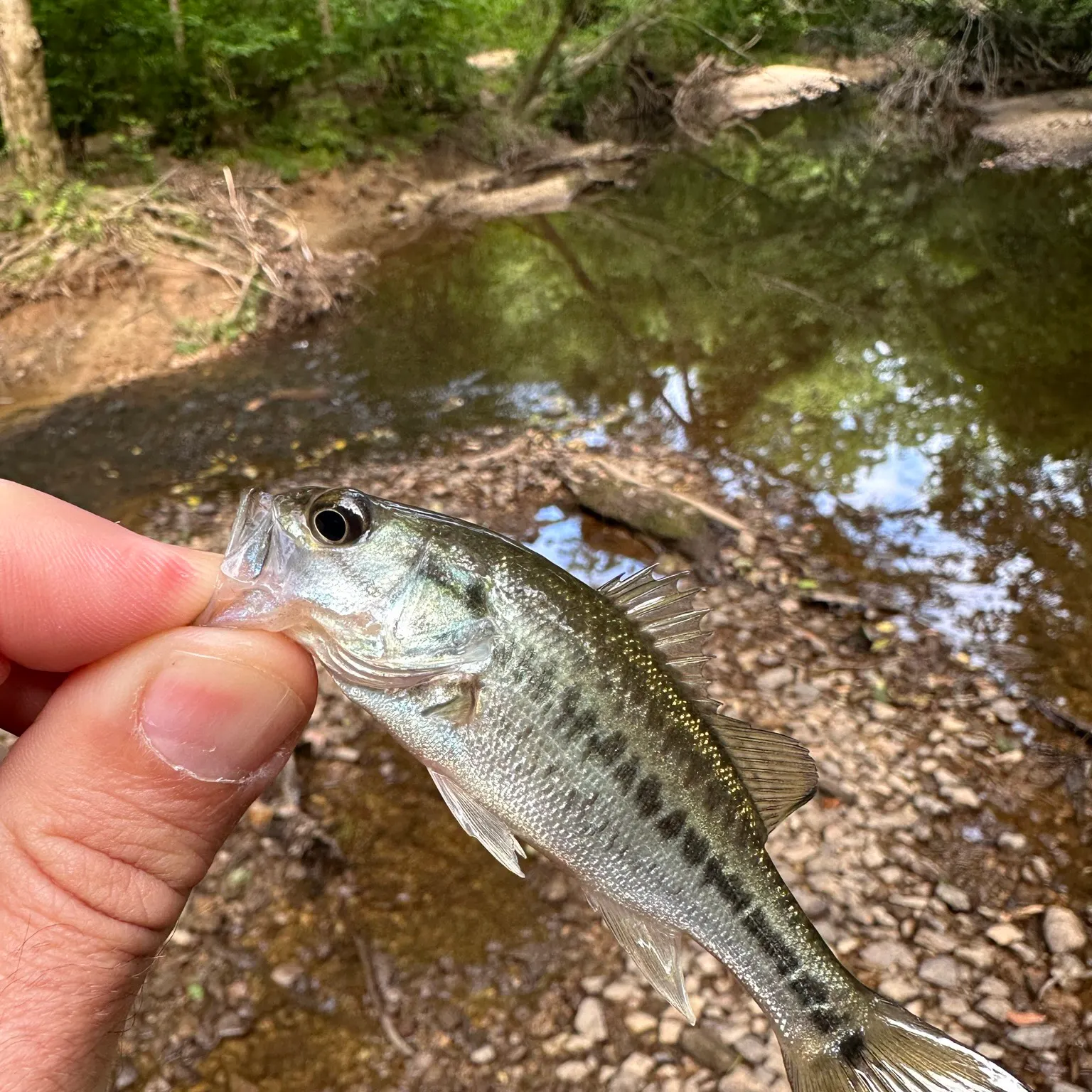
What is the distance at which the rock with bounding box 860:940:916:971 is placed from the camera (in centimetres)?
373

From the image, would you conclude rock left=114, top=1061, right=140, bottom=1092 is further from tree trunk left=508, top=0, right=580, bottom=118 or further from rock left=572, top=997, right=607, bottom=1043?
tree trunk left=508, top=0, right=580, bottom=118

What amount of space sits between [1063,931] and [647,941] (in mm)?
2785

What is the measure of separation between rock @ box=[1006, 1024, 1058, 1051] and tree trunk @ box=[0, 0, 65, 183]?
1425 cm

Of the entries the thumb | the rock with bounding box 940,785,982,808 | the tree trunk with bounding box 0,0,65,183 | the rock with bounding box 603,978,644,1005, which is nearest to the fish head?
the thumb

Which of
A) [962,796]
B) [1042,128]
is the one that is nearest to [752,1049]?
[962,796]

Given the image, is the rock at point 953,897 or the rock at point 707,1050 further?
the rock at point 953,897

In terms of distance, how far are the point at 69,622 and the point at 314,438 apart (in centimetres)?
697

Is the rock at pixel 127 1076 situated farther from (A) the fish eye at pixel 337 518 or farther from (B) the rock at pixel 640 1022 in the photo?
(A) the fish eye at pixel 337 518

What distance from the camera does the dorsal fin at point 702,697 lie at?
7.05ft

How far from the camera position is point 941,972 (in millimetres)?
3676

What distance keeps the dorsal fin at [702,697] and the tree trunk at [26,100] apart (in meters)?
12.9

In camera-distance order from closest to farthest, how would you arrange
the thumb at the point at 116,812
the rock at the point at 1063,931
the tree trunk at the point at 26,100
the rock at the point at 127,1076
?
the thumb at the point at 116,812 < the rock at the point at 127,1076 < the rock at the point at 1063,931 < the tree trunk at the point at 26,100

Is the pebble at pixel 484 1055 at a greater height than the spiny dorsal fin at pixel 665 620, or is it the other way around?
the spiny dorsal fin at pixel 665 620

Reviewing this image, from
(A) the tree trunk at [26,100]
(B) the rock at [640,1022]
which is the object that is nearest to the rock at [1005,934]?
(B) the rock at [640,1022]
